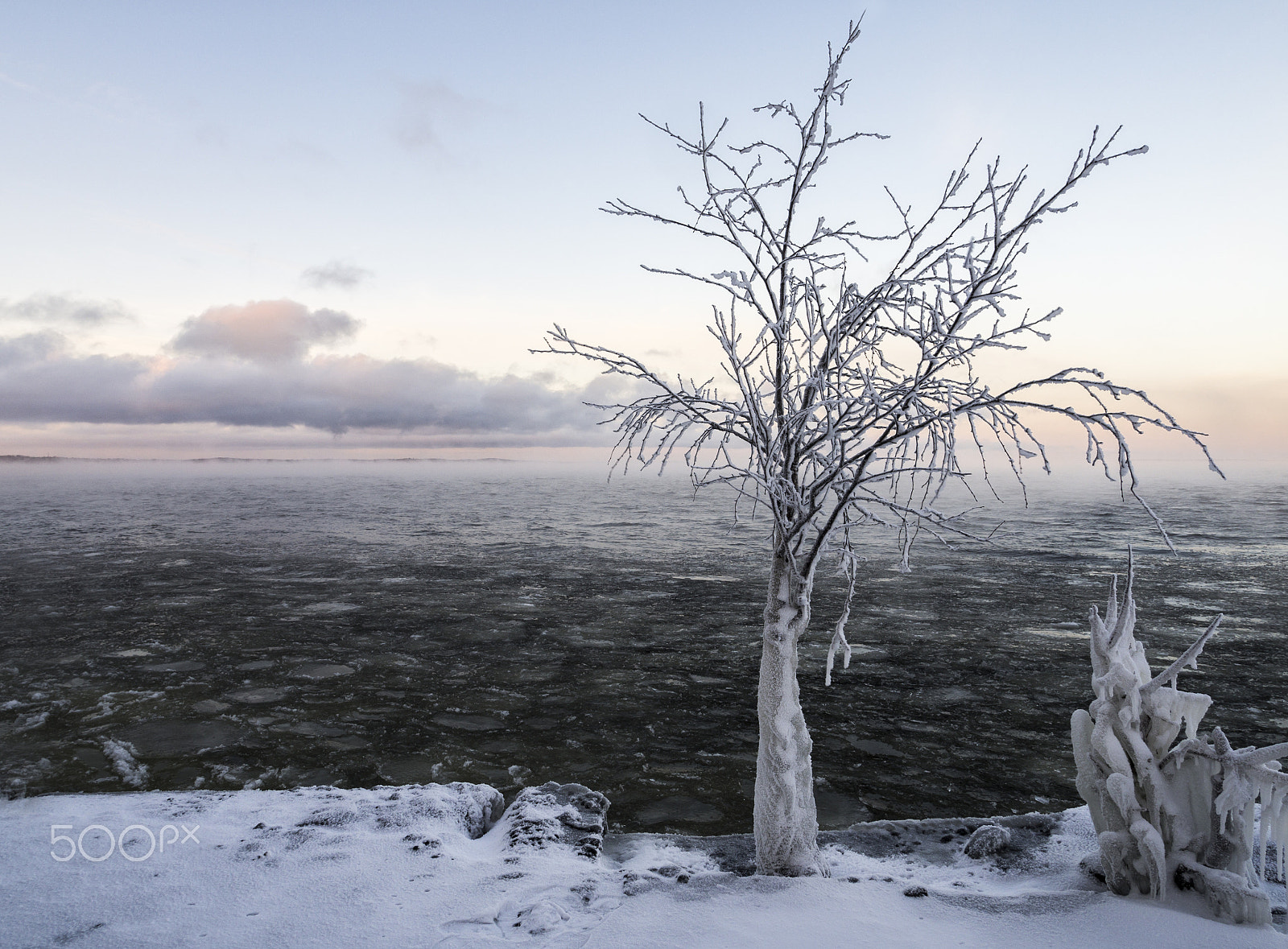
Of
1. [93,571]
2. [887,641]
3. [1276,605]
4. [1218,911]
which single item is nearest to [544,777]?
[1218,911]

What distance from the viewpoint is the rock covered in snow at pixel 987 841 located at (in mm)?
4488

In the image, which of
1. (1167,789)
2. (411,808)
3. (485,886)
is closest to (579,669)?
(411,808)

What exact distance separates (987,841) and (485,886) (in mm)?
3175

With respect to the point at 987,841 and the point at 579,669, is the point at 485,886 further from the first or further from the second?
the point at 579,669

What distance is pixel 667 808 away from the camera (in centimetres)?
621

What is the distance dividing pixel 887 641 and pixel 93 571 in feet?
65.0

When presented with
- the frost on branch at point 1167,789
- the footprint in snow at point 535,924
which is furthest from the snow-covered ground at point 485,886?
the frost on branch at point 1167,789

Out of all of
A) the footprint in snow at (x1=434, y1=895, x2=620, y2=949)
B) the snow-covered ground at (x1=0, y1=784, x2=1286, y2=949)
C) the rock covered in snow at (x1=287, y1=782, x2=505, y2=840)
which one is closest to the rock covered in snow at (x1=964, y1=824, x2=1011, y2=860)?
the snow-covered ground at (x1=0, y1=784, x2=1286, y2=949)

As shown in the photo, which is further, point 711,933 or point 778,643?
point 778,643

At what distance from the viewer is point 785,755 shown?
409 cm

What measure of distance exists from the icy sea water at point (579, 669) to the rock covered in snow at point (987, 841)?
1.59m

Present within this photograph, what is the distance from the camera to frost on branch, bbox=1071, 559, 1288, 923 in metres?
3.38

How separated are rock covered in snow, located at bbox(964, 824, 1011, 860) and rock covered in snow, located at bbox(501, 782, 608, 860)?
2425 millimetres

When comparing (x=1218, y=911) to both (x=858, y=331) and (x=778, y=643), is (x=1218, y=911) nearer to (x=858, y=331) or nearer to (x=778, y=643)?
(x=778, y=643)
